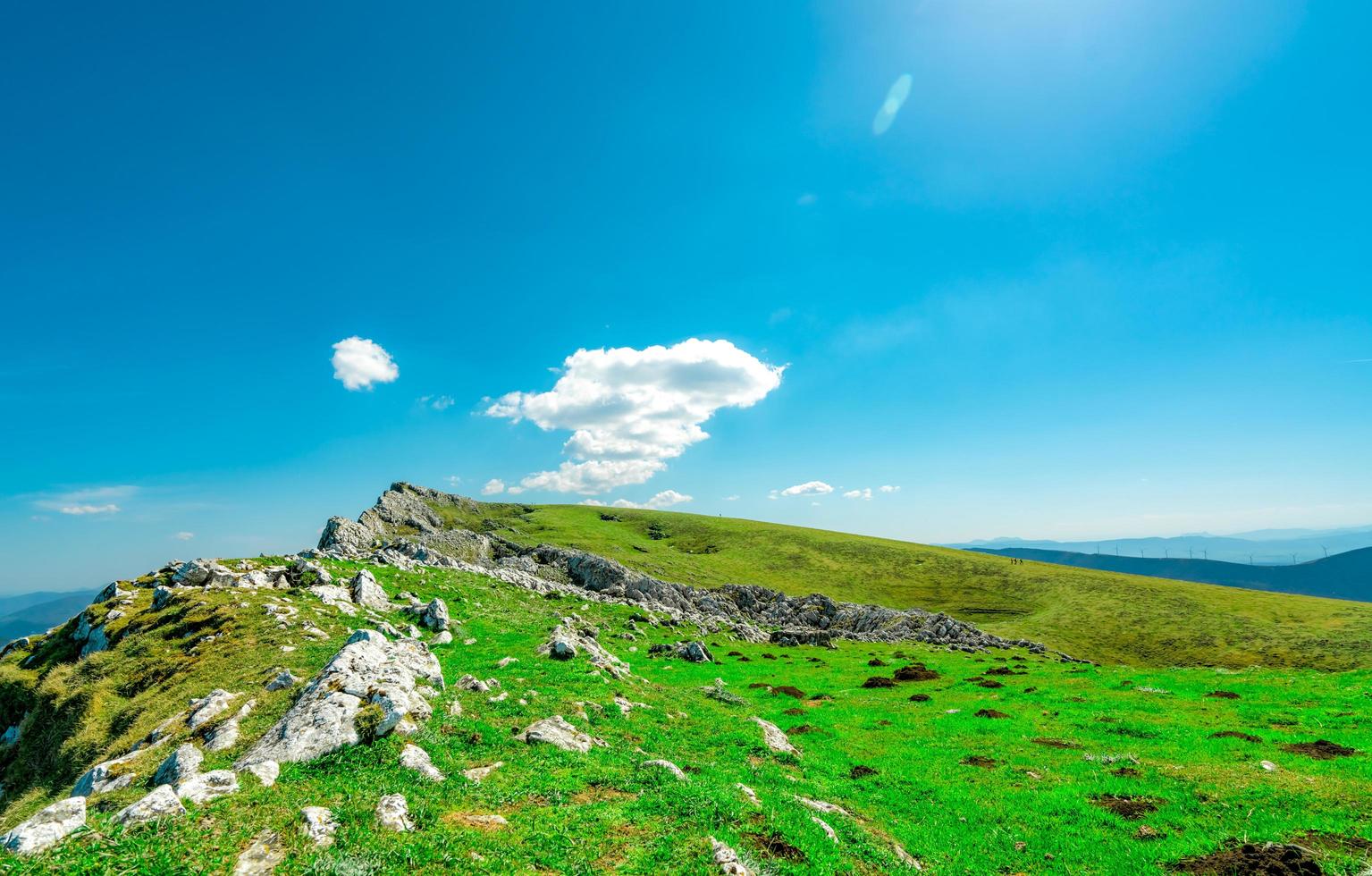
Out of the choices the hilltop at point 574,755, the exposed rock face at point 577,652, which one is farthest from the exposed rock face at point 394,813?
the exposed rock face at point 577,652

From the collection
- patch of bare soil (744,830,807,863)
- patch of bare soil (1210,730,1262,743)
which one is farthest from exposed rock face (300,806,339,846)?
patch of bare soil (1210,730,1262,743)

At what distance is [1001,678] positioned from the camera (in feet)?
145

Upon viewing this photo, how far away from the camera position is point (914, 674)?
4544 centimetres

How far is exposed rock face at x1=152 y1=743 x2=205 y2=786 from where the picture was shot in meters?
13.2

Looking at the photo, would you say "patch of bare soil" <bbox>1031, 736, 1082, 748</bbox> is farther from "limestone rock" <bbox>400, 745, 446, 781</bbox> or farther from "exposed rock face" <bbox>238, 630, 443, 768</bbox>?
"exposed rock face" <bbox>238, 630, 443, 768</bbox>

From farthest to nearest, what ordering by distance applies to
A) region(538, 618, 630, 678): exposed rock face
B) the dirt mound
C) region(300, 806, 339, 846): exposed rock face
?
region(538, 618, 630, 678): exposed rock face
the dirt mound
region(300, 806, 339, 846): exposed rock face

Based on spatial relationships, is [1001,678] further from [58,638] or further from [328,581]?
[58,638]

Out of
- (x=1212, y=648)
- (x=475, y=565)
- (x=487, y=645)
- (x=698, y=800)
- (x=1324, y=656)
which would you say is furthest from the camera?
(x=1212, y=648)

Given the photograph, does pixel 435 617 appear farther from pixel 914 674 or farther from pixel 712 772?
pixel 914 674

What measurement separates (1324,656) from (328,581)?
454ft

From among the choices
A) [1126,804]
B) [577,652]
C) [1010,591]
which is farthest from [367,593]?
[1010,591]

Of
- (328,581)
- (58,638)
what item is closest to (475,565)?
(328,581)

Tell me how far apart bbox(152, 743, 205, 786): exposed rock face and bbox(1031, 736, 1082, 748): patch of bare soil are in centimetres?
3298

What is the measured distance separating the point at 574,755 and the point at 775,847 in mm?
7172
